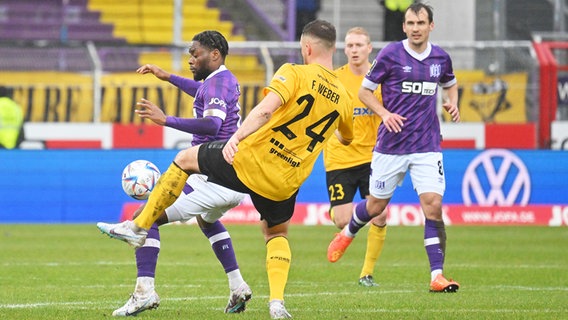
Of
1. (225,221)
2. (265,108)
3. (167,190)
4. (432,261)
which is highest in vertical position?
(265,108)

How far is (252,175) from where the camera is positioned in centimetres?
763

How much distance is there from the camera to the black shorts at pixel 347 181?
12.3 m

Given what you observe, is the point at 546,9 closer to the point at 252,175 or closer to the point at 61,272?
the point at 61,272

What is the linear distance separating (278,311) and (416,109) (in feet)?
10.7

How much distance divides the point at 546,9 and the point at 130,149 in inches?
428

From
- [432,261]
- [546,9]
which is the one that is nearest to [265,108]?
[432,261]

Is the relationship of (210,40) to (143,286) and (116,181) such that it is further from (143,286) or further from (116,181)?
(116,181)

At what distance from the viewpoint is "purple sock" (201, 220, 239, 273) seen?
855 centimetres

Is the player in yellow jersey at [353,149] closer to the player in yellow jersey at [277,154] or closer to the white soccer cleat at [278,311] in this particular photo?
the player in yellow jersey at [277,154]

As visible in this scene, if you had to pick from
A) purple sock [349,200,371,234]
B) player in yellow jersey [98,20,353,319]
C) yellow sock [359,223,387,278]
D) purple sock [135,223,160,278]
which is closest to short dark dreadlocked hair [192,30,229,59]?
player in yellow jersey [98,20,353,319]

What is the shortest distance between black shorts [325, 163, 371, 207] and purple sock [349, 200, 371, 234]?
1125 millimetres

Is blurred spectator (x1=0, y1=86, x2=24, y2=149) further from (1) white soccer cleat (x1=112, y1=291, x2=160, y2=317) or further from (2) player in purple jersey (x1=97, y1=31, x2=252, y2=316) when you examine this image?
(1) white soccer cleat (x1=112, y1=291, x2=160, y2=317)

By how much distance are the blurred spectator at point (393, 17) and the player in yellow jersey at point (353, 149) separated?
40.9 feet

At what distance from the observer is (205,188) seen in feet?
26.0
